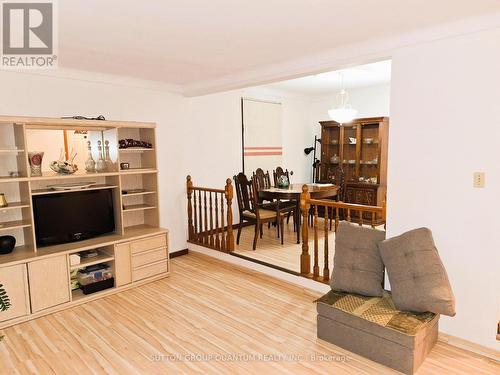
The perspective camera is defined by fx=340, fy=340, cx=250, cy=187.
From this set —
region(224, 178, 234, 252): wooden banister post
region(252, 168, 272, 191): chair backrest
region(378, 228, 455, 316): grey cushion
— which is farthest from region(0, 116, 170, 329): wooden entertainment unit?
region(378, 228, 455, 316): grey cushion

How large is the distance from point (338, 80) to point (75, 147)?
4083 millimetres

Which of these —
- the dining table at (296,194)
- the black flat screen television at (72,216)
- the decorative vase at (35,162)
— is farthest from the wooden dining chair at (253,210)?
the decorative vase at (35,162)

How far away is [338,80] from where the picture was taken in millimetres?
5602

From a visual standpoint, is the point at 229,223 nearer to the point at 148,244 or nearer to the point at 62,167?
the point at 148,244

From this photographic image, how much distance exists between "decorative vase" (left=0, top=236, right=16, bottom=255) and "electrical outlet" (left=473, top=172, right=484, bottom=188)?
3.87 metres

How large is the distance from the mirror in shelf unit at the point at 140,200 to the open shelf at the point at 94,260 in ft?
1.95

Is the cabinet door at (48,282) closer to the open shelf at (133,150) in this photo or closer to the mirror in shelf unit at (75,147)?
the mirror in shelf unit at (75,147)

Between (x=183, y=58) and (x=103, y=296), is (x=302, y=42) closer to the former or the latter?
(x=183, y=58)

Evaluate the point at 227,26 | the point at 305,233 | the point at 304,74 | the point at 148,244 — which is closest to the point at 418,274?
the point at 305,233

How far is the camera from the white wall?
2.33 meters

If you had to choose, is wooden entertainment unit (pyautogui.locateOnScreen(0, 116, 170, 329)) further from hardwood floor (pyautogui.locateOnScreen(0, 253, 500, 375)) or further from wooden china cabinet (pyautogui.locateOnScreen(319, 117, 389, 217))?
wooden china cabinet (pyautogui.locateOnScreen(319, 117, 389, 217))

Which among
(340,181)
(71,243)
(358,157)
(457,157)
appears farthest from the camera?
(358,157)

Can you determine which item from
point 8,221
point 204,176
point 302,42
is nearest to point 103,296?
point 8,221

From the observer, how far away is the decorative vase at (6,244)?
10.0ft
